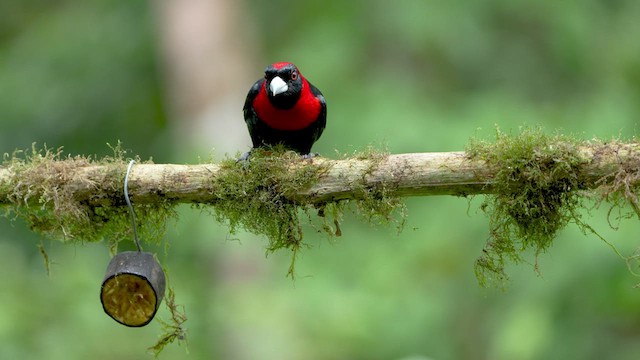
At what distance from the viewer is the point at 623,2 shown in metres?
8.52

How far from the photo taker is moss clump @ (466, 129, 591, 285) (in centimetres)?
309

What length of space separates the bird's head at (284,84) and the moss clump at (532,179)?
1.28 metres

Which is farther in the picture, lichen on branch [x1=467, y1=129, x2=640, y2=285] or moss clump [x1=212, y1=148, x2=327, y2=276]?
moss clump [x1=212, y1=148, x2=327, y2=276]

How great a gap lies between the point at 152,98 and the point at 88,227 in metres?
6.40

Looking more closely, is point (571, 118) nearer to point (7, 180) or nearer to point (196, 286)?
point (196, 286)

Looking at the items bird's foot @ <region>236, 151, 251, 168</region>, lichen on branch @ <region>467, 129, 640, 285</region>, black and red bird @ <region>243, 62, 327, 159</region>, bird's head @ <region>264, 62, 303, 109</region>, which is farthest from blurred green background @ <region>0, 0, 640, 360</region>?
lichen on branch @ <region>467, 129, 640, 285</region>

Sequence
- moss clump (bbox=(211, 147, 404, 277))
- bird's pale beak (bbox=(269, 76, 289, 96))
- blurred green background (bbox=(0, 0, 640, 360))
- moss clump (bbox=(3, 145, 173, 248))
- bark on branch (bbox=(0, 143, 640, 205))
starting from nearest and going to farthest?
bark on branch (bbox=(0, 143, 640, 205)) < moss clump (bbox=(211, 147, 404, 277)) < moss clump (bbox=(3, 145, 173, 248)) < bird's pale beak (bbox=(269, 76, 289, 96)) < blurred green background (bbox=(0, 0, 640, 360))

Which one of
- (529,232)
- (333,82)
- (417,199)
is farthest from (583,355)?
(529,232)

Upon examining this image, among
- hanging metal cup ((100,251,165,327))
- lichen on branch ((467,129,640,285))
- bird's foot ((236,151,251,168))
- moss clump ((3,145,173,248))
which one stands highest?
bird's foot ((236,151,251,168))

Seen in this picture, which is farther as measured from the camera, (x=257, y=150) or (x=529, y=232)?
(x=257, y=150)

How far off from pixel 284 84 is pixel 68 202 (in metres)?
1.21

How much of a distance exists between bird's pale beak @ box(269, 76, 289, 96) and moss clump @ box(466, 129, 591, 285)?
126cm

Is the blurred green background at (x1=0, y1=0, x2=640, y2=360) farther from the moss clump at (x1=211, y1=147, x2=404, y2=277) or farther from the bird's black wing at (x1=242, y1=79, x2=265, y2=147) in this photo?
the moss clump at (x1=211, y1=147, x2=404, y2=277)

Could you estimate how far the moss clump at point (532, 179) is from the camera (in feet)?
10.2
